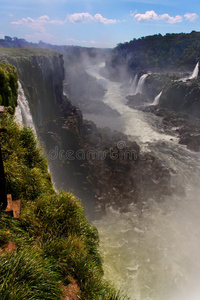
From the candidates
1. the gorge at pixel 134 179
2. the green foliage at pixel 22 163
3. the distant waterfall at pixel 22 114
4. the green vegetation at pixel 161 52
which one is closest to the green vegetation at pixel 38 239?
the green foliage at pixel 22 163

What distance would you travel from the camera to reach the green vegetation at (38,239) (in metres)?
3.91

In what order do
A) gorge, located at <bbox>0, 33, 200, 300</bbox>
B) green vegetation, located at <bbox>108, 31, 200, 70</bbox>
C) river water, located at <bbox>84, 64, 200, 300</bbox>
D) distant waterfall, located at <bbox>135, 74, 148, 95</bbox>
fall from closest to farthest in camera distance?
1. river water, located at <bbox>84, 64, 200, 300</bbox>
2. gorge, located at <bbox>0, 33, 200, 300</bbox>
3. distant waterfall, located at <bbox>135, 74, 148, 95</bbox>
4. green vegetation, located at <bbox>108, 31, 200, 70</bbox>

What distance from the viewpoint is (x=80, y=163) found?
2786 cm

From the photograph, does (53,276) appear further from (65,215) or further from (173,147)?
(173,147)

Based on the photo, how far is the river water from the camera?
587 inches

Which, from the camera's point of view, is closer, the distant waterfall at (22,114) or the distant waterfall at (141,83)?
the distant waterfall at (22,114)

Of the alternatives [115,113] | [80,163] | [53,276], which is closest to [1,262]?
[53,276]

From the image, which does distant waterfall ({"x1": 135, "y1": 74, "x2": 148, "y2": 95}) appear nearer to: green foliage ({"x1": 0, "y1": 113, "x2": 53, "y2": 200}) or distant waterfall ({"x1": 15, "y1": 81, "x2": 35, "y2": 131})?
distant waterfall ({"x1": 15, "y1": 81, "x2": 35, "y2": 131})

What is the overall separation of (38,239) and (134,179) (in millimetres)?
22305

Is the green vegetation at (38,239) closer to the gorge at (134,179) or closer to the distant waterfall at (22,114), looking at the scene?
the distant waterfall at (22,114)

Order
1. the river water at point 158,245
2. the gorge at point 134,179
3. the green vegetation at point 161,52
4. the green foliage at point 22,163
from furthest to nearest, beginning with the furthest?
the green vegetation at point 161,52
the gorge at point 134,179
the river water at point 158,245
the green foliage at point 22,163

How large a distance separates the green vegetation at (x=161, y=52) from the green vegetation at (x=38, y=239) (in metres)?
88.5

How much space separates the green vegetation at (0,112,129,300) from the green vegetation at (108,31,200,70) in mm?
88517

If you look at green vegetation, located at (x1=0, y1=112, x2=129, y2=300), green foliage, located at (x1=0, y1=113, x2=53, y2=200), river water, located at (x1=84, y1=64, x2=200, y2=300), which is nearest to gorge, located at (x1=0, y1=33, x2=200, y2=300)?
river water, located at (x1=84, y1=64, x2=200, y2=300)
